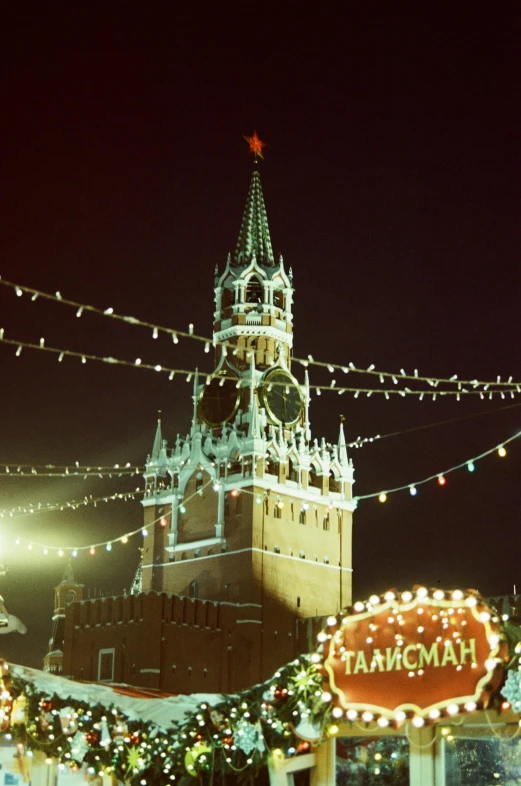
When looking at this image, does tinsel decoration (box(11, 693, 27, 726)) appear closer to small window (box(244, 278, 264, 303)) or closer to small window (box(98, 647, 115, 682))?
small window (box(98, 647, 115, 682))

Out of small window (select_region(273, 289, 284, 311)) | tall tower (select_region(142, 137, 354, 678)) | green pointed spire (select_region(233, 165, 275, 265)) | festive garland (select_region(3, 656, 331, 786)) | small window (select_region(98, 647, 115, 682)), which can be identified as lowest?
festive garland (select_region(3, 656, 331, 786))

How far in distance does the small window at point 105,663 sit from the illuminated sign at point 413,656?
36875 mm

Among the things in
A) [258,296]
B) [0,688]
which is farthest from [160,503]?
[0,688]

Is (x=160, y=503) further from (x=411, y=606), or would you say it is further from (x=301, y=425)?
(x=411, y=606)

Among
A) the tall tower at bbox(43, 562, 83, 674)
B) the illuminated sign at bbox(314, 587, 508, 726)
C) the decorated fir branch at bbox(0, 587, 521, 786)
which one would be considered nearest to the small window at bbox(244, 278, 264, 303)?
the tall tower at bbox(43, 562, 83, 674)

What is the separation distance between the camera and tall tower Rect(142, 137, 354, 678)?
51.8 meters

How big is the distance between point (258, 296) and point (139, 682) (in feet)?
71.6

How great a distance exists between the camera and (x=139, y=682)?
4584 cm

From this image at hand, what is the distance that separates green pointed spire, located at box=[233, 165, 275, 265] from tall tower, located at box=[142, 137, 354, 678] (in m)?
1.00

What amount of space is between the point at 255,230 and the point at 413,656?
51.3 m

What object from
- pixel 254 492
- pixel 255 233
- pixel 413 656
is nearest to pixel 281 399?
pixel 254 492

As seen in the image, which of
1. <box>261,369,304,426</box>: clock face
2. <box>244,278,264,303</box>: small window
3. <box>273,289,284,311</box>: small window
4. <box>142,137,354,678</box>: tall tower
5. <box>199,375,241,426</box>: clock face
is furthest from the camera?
<box>273,289,284,311</box>: small window

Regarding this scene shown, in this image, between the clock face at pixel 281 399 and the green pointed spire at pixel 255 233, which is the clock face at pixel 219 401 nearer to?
the clock face at pixel 281 399

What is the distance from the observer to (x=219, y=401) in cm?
5688
